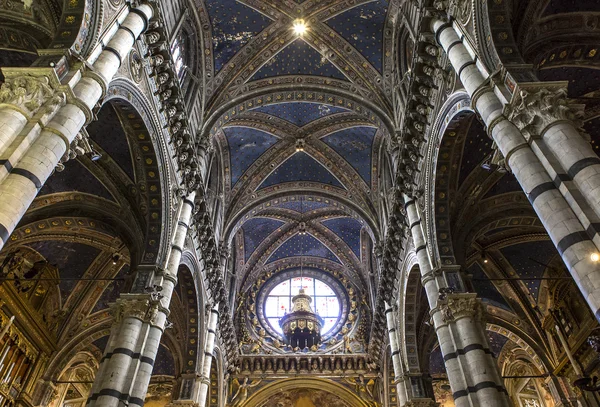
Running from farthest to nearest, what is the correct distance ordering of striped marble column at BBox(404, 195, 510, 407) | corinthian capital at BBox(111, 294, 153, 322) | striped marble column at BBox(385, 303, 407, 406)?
striped marble column at BBox(385, 303, 407, 406) < corinthian capital at BBox(111, 294, 153, 322) < striped marble column at BBox(404, 195, 510, 407)

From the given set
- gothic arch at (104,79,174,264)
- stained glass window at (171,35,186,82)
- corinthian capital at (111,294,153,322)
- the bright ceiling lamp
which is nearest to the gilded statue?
gothic arch at (104,79,174,264)

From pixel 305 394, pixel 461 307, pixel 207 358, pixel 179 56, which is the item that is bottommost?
pixel 461 307

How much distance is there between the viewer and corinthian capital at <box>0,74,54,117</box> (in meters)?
6.42

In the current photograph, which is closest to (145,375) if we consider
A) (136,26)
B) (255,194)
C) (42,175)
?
(42,175)

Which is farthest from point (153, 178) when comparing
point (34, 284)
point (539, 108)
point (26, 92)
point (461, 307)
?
point (539, 108)

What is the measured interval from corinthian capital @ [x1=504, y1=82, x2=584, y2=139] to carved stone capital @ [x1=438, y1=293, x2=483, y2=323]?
473 centimetres

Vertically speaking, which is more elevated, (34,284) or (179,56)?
(179,56)

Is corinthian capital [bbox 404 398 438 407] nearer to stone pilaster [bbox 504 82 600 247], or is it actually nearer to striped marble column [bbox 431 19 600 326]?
striped marble column [bbox 431 19 600 326]

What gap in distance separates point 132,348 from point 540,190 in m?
8.59

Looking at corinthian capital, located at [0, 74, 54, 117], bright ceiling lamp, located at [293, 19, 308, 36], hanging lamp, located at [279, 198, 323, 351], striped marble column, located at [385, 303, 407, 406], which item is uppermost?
bright ceiling lamp, located at [293, 19, 308, 36]

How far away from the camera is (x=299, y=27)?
650 inches

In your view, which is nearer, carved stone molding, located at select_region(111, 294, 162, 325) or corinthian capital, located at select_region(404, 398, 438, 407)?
carved stone molding, located at select_region(111, 294, 162, 325)

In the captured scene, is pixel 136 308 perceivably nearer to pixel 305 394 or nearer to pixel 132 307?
pixel 132 307

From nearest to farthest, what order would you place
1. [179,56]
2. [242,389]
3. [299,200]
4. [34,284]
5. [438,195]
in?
[438,195]
[179,56]
[34,284]
[242,389]
[299,200]
